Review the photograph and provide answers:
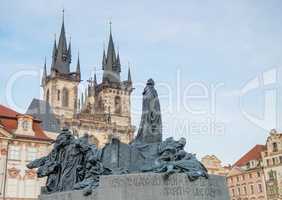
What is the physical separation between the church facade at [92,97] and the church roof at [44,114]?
2.13m

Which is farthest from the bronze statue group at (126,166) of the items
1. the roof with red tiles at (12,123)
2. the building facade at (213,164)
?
the building facade at (213,164)

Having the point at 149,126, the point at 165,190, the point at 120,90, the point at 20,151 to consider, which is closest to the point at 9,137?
the point at 20,151

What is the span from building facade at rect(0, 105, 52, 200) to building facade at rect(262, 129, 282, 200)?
2727 centimetres

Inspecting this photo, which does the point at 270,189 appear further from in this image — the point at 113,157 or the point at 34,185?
the point at 113,157

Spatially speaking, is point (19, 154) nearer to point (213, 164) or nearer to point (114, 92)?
point (213, 164)

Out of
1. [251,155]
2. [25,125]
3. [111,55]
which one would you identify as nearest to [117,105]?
[111,55]

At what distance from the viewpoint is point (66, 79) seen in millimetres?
77000

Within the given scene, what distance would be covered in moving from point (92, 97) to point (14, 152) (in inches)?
1912

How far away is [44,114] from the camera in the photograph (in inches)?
2504

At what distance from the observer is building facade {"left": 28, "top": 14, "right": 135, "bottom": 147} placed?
6675 centimetres

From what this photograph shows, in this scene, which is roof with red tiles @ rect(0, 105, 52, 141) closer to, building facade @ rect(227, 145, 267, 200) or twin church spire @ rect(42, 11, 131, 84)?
building facade @ rect(227, 145, 267, 200)

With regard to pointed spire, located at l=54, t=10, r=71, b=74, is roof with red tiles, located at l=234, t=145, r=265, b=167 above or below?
below

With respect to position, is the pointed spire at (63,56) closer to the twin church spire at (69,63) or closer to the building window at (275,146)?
the twin church spire at (69,63)

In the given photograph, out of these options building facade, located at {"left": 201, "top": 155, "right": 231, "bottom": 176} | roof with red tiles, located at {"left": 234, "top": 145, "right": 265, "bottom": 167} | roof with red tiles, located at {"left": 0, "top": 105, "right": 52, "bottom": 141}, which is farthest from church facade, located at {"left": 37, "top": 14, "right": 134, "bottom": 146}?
roof with red tiles, located at {"left": 0, "top": 105, "right": 52, "bottom": 141}
